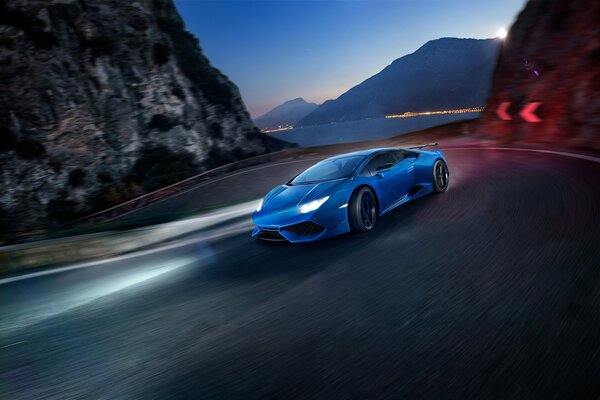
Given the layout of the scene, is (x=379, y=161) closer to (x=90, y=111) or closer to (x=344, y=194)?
(x=344, y=194)

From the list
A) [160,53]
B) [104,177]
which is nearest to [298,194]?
[104,177]

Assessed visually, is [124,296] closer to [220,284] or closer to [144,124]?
[220,284]

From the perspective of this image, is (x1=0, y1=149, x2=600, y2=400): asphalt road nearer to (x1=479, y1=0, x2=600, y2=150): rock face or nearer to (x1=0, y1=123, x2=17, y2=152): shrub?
(x1=479, y1=0, x2=600, y2=150): rock face

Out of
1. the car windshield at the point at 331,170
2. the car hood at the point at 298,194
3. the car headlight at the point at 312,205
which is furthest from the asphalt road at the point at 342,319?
the car windshield at the point at 331,170

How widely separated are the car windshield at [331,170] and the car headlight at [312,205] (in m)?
0.77

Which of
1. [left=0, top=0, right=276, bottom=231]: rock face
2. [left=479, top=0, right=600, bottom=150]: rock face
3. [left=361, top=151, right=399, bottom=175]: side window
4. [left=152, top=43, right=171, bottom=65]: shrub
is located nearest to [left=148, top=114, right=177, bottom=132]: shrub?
[left=0, top=0, right=276, bottom=231]: rock face

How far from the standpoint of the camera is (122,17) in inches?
1337

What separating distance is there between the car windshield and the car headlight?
2.52ft

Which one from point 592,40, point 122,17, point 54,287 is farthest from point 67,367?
point 122,17

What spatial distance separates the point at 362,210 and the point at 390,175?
3.30ft

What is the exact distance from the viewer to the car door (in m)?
5.92

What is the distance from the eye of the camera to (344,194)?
5.32 metres

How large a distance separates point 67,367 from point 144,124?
111 ft

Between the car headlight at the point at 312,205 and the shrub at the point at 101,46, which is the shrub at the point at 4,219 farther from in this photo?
the car headlight at the point at 312,205
